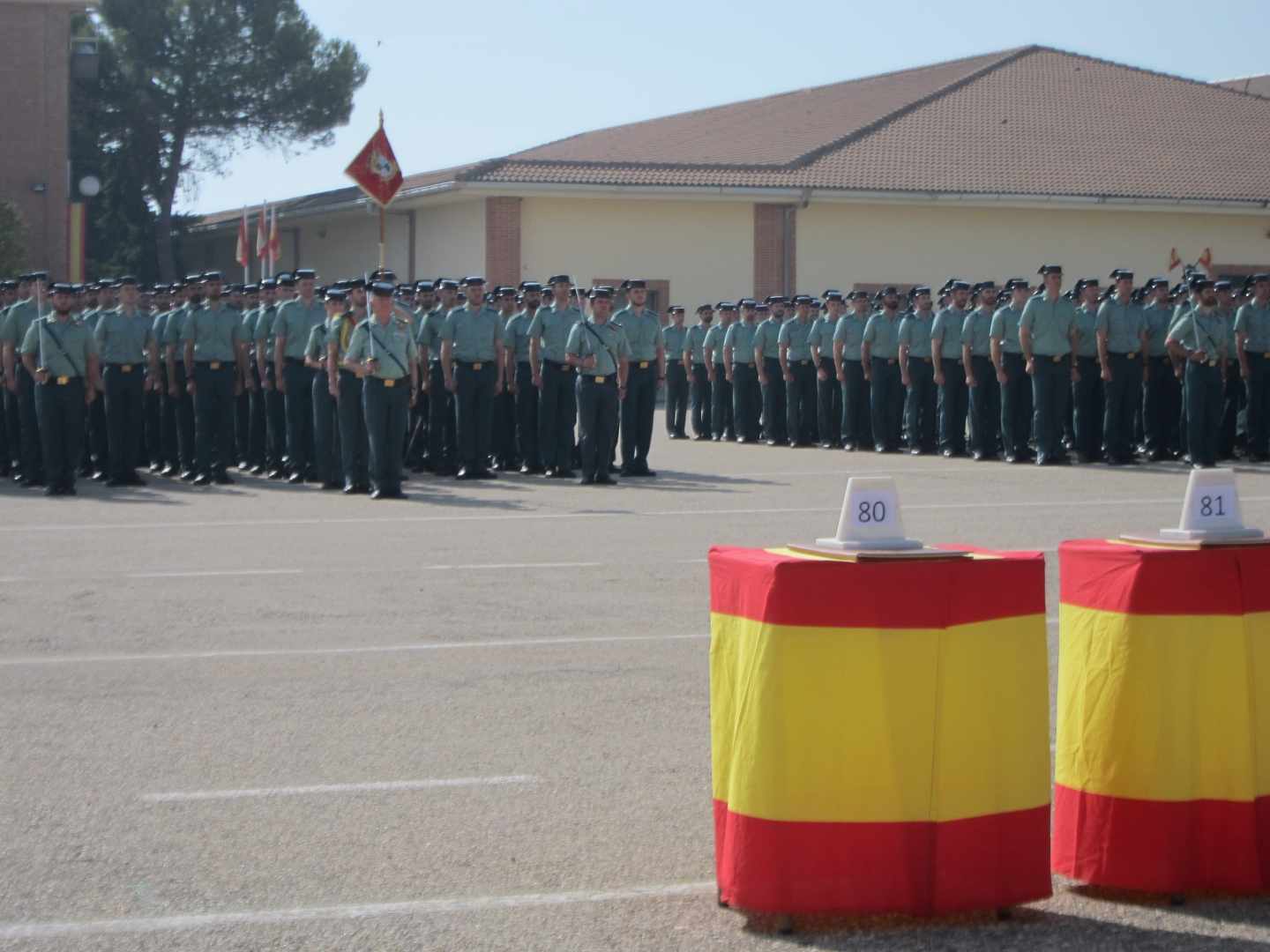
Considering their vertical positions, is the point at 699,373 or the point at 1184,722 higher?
the point at 699,373

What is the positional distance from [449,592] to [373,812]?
16.7ft

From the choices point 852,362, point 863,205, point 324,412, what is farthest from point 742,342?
point 863,205

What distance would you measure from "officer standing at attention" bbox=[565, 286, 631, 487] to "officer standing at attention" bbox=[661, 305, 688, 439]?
34.3 ft

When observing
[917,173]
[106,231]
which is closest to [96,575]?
[917,173]

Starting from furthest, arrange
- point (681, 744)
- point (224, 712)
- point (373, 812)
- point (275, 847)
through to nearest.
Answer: point (224, 712), point (681, 744), point (373, 812), point (275, 847)

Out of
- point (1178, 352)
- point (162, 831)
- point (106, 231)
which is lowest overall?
point (162, 831)

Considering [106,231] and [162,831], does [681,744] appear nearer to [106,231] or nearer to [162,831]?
[162,831]

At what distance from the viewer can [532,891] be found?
5297 millimetres

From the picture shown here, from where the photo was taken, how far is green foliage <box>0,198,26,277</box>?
43562mm

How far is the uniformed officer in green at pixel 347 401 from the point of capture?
1828 cm

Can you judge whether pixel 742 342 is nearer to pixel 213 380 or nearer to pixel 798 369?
pixel 798 369

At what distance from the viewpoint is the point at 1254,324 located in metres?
21.5

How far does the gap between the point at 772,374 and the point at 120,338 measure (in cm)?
1030

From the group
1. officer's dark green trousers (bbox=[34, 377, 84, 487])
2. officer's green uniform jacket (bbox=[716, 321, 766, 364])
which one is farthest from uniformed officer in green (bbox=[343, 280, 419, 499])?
officer's green uniform jacket (bbox=[716, 321, 766, 364])
